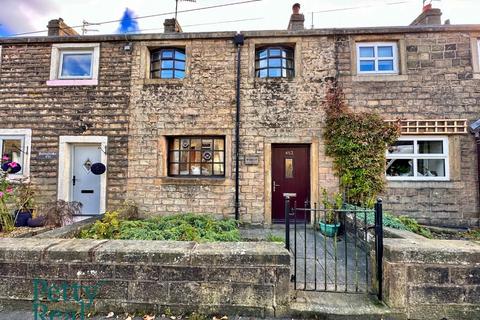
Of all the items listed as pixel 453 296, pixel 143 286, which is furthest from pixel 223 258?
pixel 453 296

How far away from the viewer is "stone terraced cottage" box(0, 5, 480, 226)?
21.2ft

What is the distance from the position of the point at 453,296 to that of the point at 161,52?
791 centimetres

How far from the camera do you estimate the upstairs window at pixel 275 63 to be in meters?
6.93

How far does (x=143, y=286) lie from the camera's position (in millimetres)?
2768

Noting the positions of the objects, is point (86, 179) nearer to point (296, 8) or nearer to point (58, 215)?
point (58, 215)

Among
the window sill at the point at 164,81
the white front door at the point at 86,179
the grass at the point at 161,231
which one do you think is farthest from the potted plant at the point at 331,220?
the white front door at the point at 86,179

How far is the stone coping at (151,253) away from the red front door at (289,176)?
3854 mm

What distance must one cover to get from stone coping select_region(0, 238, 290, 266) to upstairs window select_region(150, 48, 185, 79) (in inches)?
214

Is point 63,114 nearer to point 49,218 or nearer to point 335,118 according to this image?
point 49,218

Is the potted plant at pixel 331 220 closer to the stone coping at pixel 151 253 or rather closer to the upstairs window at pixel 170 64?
the stone coping at pixel 151 253

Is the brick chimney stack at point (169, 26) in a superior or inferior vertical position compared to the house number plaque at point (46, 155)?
superior

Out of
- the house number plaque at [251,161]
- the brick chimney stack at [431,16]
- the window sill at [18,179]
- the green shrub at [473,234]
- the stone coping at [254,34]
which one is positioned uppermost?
the brick chimney stack at [431,16]

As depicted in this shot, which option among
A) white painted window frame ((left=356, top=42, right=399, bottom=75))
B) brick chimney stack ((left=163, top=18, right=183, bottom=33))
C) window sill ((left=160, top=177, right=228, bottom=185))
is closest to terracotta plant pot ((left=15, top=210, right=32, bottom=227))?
window sill ((left=160, top=177, right=228, bottom=185))

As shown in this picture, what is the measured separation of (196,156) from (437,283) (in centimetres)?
570
